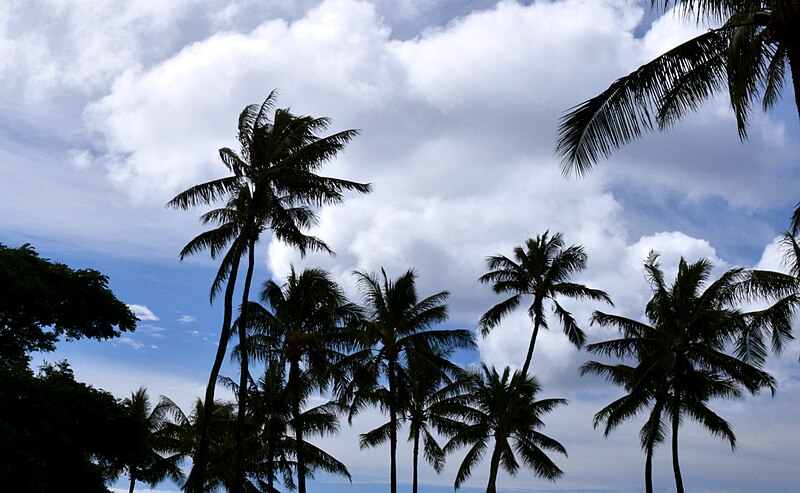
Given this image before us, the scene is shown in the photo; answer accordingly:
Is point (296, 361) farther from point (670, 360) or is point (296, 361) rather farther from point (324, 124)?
point (670, 360)

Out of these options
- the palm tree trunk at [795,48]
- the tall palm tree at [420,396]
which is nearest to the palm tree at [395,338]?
the tall palm tree at [420,396]

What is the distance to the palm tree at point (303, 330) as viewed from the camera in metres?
31.2

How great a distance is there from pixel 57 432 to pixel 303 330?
1433cm

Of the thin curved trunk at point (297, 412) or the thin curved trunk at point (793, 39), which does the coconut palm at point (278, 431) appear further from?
the thin curved trunk at point (793, 39)

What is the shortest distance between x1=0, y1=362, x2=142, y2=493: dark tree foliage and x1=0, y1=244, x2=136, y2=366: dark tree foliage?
1.35 meters

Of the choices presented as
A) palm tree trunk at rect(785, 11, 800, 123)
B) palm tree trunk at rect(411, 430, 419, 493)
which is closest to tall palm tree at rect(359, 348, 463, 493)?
palm tree trunk at rect(411, 430, 419, 493)

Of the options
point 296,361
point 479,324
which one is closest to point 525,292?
point 479,324

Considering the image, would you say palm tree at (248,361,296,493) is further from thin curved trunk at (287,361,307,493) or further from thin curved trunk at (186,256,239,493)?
thin curved trunk at (186,256,239,493)

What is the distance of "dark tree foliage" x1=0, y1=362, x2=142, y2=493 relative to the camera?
17141 mm

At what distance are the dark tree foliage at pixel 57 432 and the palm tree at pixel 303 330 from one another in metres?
10.4

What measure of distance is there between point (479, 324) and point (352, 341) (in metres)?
5.74

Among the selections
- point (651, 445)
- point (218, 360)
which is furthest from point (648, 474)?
point (218, 360)

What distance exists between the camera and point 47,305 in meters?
20.6

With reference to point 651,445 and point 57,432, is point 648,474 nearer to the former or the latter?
point 651,445
